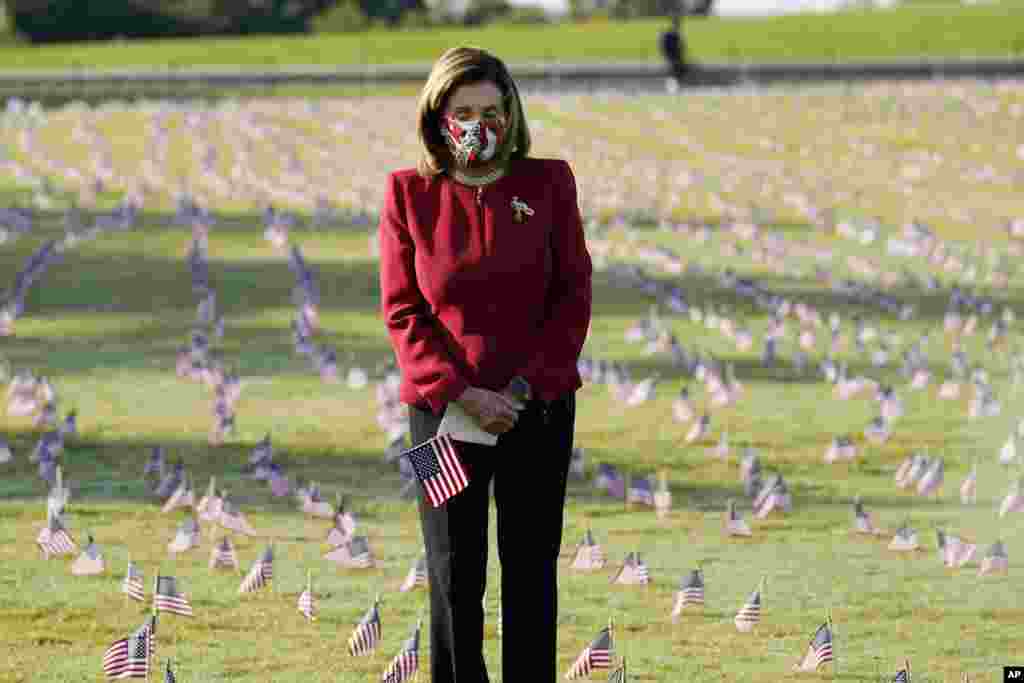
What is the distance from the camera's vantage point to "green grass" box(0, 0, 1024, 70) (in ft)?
215

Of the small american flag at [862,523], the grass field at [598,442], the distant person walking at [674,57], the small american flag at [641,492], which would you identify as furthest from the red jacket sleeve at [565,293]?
the distant person walking at [674,57]

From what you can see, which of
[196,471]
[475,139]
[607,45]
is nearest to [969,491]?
[196,471]

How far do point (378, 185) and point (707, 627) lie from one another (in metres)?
21.6

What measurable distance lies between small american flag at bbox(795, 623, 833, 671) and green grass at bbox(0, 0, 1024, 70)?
53529mm

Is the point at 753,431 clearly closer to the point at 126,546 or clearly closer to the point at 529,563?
the point at 126,546

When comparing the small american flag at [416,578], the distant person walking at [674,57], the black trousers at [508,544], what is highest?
the black trousers at [508,544]

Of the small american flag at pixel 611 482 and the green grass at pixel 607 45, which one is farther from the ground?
the small american flag at pixel 611 482

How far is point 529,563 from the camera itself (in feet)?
21.4

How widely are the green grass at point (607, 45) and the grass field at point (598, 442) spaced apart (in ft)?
111

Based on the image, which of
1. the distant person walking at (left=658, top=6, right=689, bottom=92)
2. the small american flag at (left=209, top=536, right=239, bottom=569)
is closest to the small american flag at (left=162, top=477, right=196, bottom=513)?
the small american flag at (left=209, top=536, right=239, bottom=569)

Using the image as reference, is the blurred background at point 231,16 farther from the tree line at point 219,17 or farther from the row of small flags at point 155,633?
the row of small flags at point 155,633

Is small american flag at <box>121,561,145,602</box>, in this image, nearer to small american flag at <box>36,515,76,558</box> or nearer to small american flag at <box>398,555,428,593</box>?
small american flag at <box>36,515,76,558</box>

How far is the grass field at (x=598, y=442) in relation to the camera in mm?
8641

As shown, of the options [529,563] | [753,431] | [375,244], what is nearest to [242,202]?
[375,244]
